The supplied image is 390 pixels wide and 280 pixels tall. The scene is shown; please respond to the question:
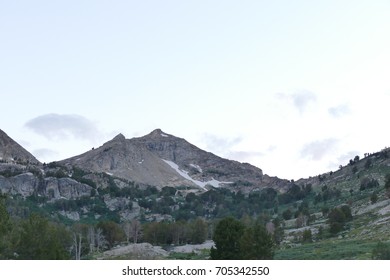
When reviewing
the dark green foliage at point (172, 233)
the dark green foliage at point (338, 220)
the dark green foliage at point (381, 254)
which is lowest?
the dark green foliage at point (381, 254)

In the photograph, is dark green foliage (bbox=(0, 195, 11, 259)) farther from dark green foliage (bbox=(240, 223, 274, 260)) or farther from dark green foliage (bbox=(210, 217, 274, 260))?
dark green foliage (bbox=(240, 223, 274, 260))

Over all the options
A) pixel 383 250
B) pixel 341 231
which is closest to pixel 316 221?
pixel 341 231

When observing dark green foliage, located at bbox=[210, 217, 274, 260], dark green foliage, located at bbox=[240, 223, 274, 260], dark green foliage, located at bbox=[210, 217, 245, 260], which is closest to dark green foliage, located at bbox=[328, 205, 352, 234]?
dark green foliage, located at bbox=[210, 217, 274, 260]

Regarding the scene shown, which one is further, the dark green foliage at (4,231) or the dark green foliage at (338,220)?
the dark green foliage at (338,220)

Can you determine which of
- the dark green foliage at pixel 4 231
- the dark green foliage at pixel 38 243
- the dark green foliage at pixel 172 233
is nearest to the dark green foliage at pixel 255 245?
the dark green foliage at pixel 38 243

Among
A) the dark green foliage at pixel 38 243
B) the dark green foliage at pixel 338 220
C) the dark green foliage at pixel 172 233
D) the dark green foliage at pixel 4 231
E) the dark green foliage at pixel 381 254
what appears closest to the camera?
the dark green foliage at pixel 381 254

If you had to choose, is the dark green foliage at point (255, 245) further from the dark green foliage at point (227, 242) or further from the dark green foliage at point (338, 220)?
the dark green foliage at point (338, 220)

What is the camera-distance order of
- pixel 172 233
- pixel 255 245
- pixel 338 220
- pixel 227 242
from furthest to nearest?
1. pixel 172 233
2. pixel 338 220
3. pixel 227 242
4. pixel 255 245

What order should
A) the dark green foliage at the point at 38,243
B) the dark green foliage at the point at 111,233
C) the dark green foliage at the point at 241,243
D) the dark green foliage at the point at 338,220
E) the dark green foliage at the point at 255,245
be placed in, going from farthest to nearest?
the dark green foliage at the point at 111,233, the dark green foliage at the point at 338,220, the dark green foliage at the point at 241,243, the dark green foliage at the point at 255,245, the dark green foliage at the point at 38,243

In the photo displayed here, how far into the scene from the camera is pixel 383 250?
170 ft

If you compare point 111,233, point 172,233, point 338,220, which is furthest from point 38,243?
point 172,233

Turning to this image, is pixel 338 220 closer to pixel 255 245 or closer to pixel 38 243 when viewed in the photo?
pixel 255 245

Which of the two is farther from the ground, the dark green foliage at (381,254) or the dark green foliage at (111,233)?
the dark green foliage at (111,233)
